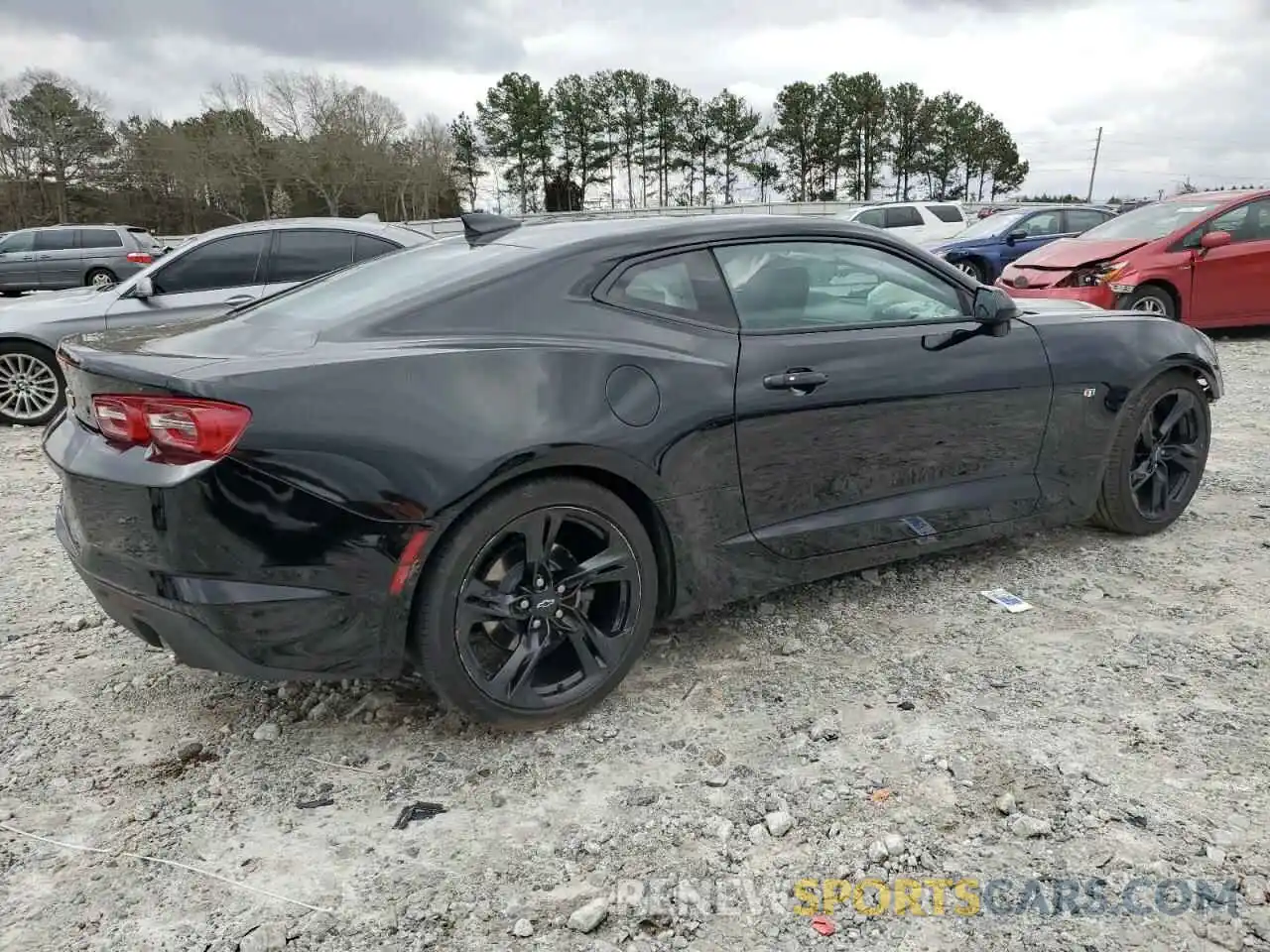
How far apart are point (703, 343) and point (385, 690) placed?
4.95ft

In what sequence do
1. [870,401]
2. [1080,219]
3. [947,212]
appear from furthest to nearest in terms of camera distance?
1. [947,212]
2. [1080,219]
3. [870,401]

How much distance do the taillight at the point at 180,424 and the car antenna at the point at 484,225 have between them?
1303mm

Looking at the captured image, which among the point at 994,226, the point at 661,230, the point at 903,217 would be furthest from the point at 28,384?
the point at 903,217

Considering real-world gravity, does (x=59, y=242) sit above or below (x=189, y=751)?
above

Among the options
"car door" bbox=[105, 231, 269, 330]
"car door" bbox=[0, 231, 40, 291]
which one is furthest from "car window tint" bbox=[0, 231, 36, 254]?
"car door" bbox=[105, 231, 269, 330]

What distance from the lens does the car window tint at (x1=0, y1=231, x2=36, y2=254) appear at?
18670 millimetres

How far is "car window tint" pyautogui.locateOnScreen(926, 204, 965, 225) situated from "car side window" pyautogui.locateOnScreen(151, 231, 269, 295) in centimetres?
1561

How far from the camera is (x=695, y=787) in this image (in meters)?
2.42

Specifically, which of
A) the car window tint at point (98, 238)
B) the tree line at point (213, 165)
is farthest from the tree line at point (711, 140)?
the car window tint at point (98, 238)

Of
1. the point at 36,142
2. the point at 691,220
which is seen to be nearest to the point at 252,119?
the point at 36,142

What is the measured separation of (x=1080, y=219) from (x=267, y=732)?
15.7 meters

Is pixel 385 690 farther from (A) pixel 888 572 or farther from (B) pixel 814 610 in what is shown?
(A) pixel 888 572

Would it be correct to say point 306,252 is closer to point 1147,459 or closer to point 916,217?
point 1147,459

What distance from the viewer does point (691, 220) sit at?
309 cm
